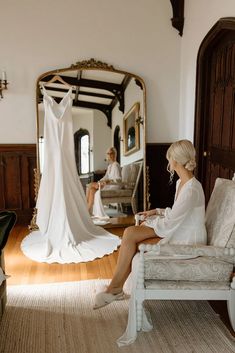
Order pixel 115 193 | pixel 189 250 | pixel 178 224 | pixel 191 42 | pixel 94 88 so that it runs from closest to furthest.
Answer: pixel 189 250, pixel 178 224, pixel 191 42, pixel 94 88, pixel 115 193

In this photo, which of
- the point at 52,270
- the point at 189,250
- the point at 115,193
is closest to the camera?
the point at 189,250

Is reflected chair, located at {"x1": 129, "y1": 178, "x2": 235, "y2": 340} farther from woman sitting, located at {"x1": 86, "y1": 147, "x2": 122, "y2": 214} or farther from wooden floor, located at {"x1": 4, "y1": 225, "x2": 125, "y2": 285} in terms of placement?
woman sitting, located at {"x1": 86, "y1": 147, "x2": 122, "y2": 214}

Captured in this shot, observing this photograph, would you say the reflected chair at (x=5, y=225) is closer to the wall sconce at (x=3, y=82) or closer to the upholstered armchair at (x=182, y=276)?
the upholstered armchair at (x=182, y=276)

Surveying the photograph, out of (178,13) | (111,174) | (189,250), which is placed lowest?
(189,250)

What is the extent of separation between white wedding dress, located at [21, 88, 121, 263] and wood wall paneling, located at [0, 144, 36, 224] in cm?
56

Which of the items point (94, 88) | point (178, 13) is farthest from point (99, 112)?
point (178, 13)

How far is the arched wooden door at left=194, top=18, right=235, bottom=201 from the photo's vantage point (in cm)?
298

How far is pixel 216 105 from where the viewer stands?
3363mm

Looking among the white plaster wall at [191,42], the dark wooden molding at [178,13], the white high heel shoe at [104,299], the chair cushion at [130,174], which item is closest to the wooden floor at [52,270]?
the white high heel shoe at [104,299]

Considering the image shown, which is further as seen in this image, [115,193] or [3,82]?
[115,193]

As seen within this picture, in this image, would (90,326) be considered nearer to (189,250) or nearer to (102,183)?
(189,250)

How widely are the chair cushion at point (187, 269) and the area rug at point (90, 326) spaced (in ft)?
1.25

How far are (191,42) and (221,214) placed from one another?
235 centimetres

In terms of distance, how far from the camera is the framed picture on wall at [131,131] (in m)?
3.97
